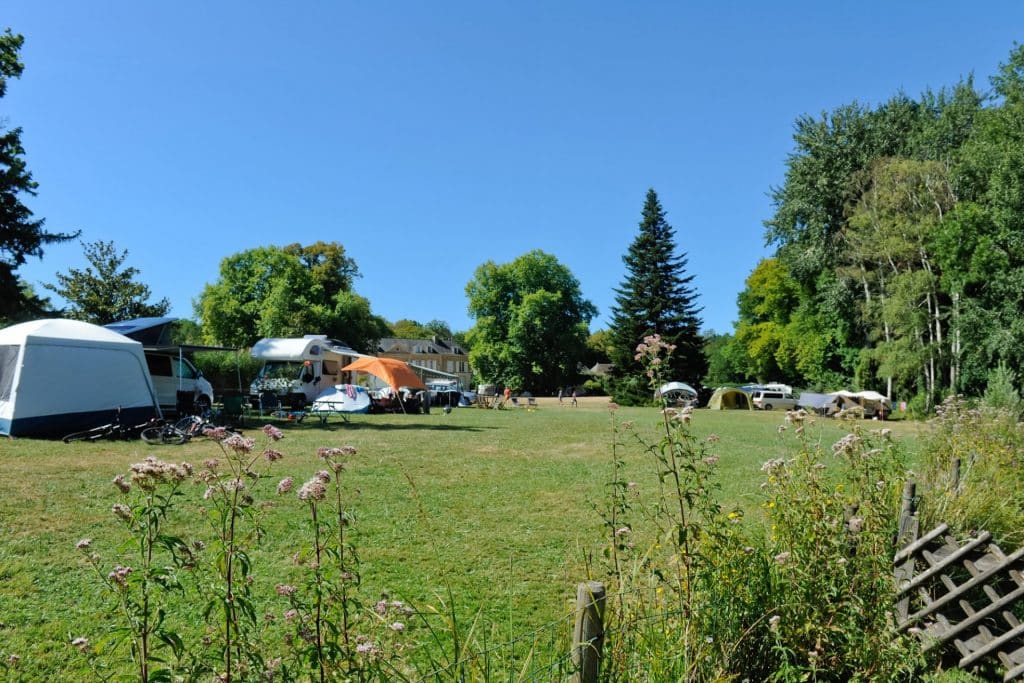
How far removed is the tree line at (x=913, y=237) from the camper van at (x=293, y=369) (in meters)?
25.0

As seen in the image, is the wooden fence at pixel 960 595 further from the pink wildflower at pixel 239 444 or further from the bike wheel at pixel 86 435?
the bike wheel at pixel 86 435

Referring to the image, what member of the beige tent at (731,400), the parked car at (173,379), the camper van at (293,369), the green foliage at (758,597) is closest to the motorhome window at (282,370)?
the camper van at (293,369)

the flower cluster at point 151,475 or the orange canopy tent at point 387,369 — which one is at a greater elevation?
the orange canopy tent at point 387,369

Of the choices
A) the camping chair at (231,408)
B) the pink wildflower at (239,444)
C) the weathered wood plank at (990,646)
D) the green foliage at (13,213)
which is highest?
the green foliage at (13,213)

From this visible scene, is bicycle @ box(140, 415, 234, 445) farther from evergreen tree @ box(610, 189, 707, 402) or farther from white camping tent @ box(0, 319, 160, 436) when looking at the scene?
evergreen tree @ box(610, 189, 707, 402)

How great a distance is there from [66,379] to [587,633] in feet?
46.4

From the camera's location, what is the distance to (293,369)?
24.1m

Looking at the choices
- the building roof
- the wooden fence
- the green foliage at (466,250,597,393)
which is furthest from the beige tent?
the building roof

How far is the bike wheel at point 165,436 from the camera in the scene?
41.4 ft

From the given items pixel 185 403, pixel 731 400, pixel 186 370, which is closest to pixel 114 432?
pixel 185 403

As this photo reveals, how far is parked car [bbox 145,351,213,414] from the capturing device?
16984mm

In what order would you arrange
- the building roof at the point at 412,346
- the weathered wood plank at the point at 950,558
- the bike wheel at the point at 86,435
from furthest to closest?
the building roof at the point at 412,346
the bike wheel at the point at 86,435
the weathered wood plank at the point at 950,558

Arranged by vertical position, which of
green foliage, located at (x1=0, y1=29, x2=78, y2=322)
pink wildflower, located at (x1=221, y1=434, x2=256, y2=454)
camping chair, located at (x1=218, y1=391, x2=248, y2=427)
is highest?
green foliage, located at (x1=0, y1=29, x2=78, y2=322)

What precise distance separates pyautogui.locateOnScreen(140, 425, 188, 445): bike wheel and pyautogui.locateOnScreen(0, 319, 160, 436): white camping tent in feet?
3.99
